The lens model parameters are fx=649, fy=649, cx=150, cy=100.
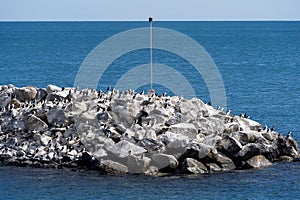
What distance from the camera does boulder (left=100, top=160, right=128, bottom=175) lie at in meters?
44.2

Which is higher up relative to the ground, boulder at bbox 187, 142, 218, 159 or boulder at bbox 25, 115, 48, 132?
boulder at bbox 25, 115, 48, 132

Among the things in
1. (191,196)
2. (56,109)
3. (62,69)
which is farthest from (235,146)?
(62,69)

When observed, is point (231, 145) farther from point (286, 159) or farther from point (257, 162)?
point (286, 159)

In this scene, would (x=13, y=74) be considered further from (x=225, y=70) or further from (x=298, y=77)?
(x=298, y=77)

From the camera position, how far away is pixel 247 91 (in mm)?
88938

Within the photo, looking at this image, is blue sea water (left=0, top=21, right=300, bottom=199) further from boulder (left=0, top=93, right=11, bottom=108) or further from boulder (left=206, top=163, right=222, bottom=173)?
boulder (left=0, top=93, right=11, bottom=108)

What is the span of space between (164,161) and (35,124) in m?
11.1

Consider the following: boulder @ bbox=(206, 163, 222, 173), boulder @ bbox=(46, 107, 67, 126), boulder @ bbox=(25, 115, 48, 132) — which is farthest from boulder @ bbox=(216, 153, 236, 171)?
boulder @ bbox=(25, 115, 48, 132)

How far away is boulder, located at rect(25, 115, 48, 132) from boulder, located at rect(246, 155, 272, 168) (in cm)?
1542

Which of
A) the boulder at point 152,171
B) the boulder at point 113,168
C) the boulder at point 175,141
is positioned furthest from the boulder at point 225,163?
the boulder at point 113,168

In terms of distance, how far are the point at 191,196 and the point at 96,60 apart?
91.9m

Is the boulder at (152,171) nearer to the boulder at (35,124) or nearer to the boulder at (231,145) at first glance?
the boulder at (231,145)

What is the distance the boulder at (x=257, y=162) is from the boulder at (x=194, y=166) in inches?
140

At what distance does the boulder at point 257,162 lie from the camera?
46156mm
